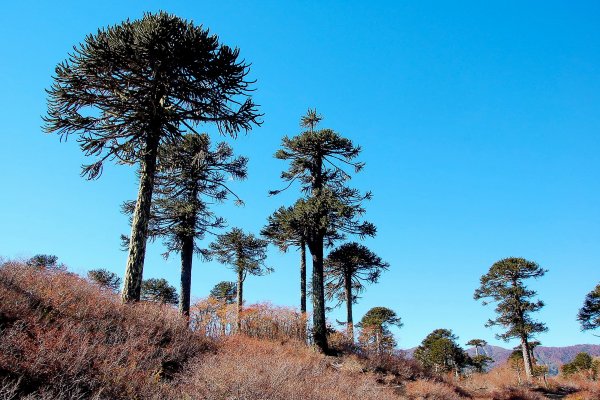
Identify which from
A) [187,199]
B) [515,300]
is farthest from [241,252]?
[515,300]

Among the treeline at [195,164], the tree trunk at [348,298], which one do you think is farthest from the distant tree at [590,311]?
the tree trunk at [348,298]

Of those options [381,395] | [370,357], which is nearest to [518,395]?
[370,357]

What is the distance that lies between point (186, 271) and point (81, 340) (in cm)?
1082

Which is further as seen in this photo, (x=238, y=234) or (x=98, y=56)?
(x=238, y=234)

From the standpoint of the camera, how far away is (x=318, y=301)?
55.2ft

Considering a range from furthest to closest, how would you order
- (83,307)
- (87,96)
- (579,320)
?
(579,320) < (87,96) < (83,307)

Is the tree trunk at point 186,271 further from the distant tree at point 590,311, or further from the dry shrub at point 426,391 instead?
the distant tree at point 590,311

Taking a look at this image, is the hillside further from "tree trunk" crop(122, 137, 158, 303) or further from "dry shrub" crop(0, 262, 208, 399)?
"tree trunk" crop(122, 137, 158, 303)

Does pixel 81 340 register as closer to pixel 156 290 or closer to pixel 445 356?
pixel 156 290

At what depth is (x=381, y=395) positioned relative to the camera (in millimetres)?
10336

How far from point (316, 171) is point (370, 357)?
962 centimetres

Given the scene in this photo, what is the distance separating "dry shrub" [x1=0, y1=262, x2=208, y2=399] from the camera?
Answer: 541 centimetres

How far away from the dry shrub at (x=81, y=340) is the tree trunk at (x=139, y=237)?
1.73ft

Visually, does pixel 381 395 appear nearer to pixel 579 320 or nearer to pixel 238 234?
pixel 238 234
